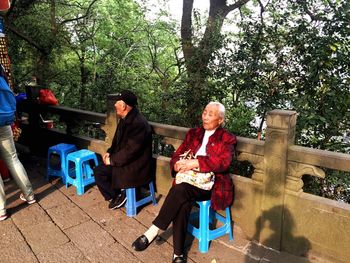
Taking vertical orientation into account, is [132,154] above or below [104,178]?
above

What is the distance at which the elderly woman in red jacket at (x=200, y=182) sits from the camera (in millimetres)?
3088

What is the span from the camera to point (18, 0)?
796cm

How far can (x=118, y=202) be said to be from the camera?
4113 mm

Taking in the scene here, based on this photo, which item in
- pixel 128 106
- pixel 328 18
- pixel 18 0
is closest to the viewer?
pixel 128 106

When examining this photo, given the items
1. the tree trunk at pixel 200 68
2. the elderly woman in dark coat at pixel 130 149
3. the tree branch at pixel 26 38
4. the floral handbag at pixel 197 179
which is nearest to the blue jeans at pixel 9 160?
the elderly woman in dark coat at pixel 130 149

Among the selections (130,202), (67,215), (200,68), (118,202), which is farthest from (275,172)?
(200,68)

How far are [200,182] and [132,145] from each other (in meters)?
1.01

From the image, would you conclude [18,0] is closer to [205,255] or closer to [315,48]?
[315,48]

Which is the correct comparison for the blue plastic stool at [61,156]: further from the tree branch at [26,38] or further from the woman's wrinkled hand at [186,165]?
the tree branch at [26,38]

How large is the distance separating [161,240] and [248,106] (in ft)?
10.5

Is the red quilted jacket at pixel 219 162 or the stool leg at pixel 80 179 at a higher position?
the red quilted jacket at pixel 219 162

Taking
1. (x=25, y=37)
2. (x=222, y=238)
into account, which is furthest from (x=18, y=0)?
(x=222, y=238)

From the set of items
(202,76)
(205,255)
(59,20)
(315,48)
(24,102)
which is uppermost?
(59,20)

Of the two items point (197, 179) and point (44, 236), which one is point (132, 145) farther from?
point (44, 236)
